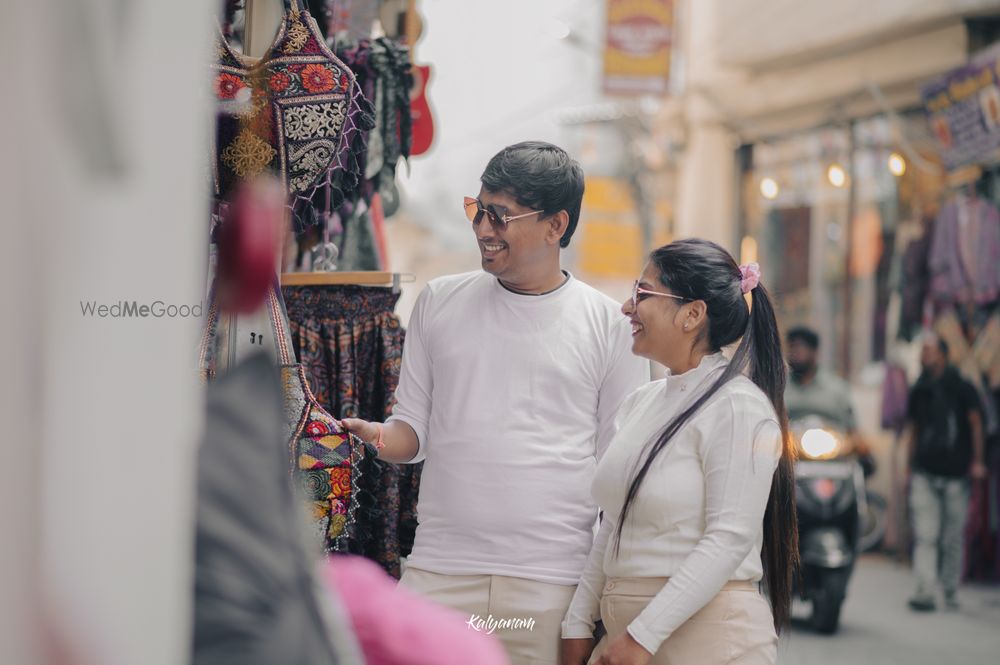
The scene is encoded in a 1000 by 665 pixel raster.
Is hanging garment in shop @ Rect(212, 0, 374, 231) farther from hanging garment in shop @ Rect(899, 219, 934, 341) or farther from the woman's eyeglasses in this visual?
hanging garment in shop @ Rect(899, 219, 934, 341)

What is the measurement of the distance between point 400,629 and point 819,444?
7.85 metres

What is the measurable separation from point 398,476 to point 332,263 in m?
0.70

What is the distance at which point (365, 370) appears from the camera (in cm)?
391

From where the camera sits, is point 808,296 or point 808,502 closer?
point 808,502

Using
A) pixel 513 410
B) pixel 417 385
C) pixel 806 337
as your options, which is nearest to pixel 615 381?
pixel 513 410

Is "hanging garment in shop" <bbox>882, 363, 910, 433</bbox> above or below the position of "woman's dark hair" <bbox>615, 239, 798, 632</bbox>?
below

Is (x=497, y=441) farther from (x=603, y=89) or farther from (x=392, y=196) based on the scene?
(x=603, y=89)

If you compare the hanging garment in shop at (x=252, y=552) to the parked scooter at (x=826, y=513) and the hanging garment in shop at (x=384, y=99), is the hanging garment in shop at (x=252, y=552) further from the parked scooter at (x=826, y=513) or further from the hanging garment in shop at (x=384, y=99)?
the parked scooter at (x=826, y=513)

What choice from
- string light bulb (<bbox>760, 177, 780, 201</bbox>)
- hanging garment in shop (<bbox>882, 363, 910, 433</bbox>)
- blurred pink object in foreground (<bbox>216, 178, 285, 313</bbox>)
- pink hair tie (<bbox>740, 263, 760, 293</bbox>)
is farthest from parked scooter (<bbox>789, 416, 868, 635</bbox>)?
blurred pink object in foreground (<bbox>216, 178, 285, 313</bbox>)

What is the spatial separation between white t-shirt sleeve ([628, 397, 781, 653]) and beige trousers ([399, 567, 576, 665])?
1.32 ft

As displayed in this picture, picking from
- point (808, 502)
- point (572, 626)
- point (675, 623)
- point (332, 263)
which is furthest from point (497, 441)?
point (808, 502)

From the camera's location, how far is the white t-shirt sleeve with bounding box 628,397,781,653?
285 cm

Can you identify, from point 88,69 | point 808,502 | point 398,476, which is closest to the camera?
point 88,69

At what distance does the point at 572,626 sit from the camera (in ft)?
10.4
